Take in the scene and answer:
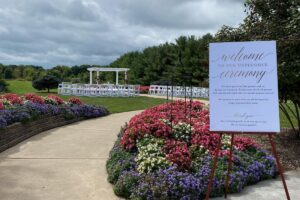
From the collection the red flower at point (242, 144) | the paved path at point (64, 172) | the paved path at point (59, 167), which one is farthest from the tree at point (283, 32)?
the paved path at point (59, 167)

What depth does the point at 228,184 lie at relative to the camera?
212 inches

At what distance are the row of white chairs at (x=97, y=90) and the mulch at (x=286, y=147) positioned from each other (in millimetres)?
15855

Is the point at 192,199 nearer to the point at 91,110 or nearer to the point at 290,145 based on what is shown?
the point at 290,145

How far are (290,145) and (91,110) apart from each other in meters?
6.67

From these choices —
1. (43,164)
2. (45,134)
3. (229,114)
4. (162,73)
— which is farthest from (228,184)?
(162,73)

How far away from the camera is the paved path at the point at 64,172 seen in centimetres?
526

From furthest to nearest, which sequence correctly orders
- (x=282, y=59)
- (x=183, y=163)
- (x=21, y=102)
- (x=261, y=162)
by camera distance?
(x=21, y=102), (x=282, y=59), (x=261, y=162), (x=183, y=163)

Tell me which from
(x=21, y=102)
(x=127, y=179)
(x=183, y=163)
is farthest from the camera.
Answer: (x=21, y=102)

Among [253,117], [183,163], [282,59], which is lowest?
[183,163]

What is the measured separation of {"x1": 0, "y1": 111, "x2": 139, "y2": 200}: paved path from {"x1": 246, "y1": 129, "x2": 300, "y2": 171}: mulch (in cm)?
352

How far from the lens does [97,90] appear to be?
25.1 metres

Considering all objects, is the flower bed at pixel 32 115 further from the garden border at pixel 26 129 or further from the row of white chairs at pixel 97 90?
the row of white chairs at pixel 97 90

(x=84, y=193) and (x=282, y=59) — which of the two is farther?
(x=282, y=59)

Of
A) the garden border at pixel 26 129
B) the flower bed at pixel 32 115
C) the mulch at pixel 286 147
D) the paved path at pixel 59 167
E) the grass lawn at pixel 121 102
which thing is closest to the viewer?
the paved path at pixel 59 167
